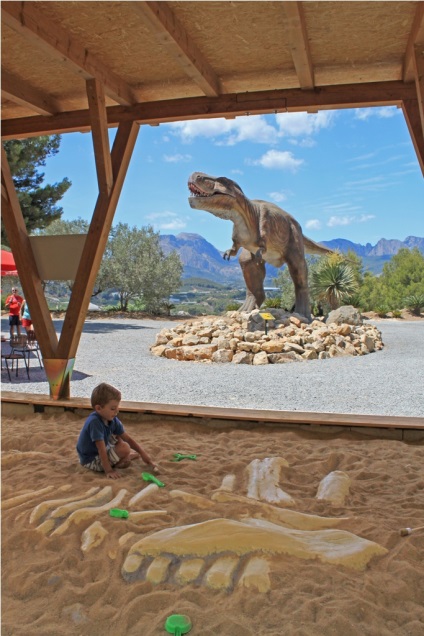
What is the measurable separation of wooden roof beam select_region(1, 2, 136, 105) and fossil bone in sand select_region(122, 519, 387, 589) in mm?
2843

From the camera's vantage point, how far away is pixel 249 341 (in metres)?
9.24

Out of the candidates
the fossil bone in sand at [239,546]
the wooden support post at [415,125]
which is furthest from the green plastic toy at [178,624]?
the wooden support post at [415,125]

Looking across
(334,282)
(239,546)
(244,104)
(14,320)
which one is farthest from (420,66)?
(334,282)

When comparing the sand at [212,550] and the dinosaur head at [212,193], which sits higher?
the dinosaur head at [212,193]

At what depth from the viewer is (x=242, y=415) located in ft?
12.9

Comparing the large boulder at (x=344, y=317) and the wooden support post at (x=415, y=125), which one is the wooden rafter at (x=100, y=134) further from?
the large boulder at (x=344, y=317)

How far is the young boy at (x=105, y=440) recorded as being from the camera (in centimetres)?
271

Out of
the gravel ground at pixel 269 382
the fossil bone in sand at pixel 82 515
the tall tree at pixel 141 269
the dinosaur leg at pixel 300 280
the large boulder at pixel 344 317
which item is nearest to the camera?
the fossil bone in sand at pixel 82 515

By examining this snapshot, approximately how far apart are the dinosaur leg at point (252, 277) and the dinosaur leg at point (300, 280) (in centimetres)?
74

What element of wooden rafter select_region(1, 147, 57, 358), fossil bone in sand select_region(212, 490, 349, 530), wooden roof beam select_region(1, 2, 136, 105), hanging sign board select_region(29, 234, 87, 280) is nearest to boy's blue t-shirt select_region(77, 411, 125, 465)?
fossil bone in sand select_region(212, 490, 349, 530)

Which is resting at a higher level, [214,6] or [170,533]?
[214,6]

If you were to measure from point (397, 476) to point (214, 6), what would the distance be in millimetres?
2822

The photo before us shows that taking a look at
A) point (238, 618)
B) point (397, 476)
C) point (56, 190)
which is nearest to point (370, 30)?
point (397, 476)

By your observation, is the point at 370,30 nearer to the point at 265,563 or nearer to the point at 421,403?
the point at 265,563
